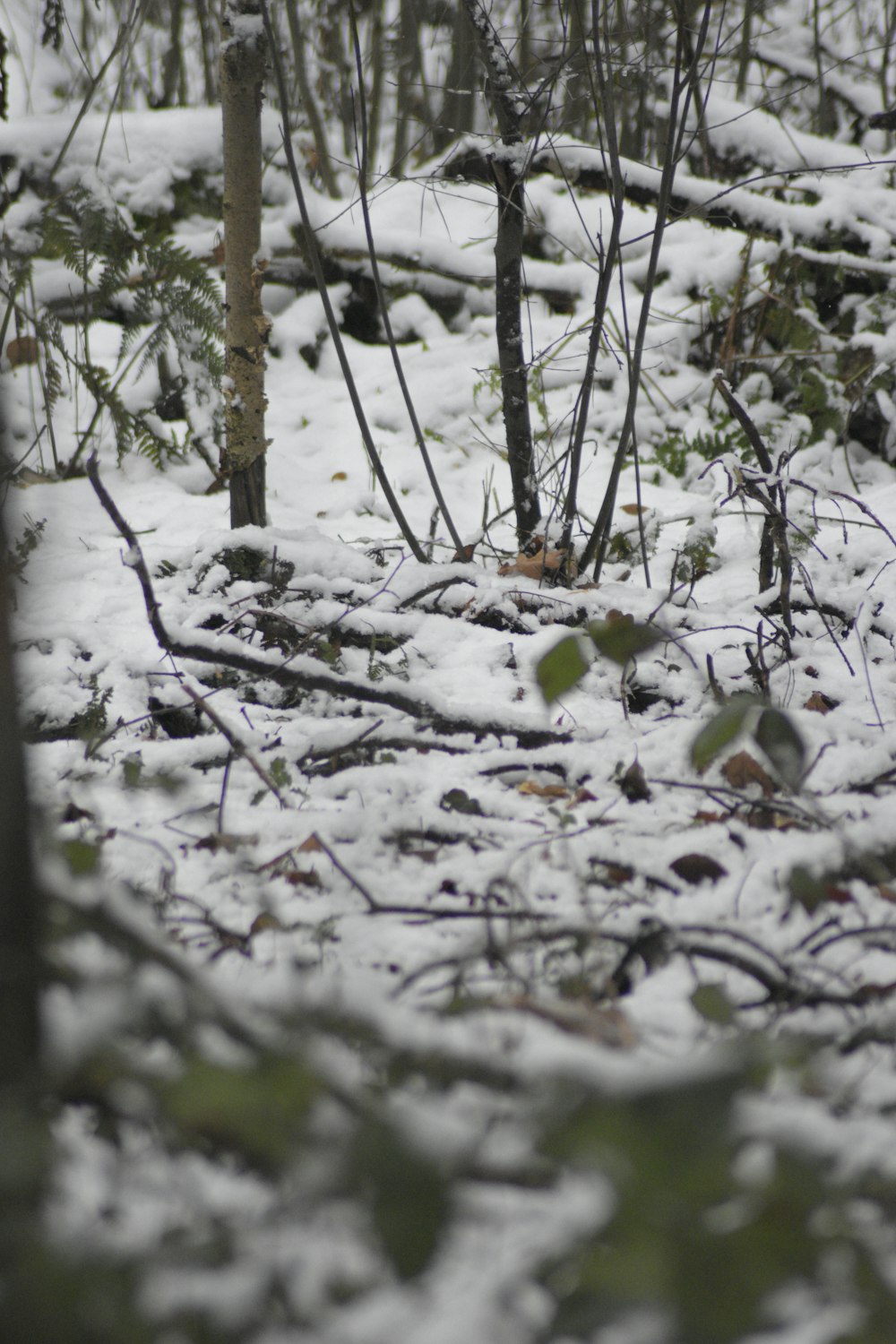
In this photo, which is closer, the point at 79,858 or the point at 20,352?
the point at 79,858

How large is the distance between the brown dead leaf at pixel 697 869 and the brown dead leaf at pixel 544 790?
0.30 metres

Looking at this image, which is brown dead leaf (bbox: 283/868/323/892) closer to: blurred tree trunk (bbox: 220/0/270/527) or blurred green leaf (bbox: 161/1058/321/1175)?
blurred green leaf (bbox: 161/1058/321/1175)

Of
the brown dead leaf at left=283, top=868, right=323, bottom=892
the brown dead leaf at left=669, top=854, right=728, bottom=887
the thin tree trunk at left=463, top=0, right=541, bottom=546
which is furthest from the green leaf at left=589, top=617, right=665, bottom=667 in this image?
the thin tree trunk at left=463, top=0, right=541, bottom=546

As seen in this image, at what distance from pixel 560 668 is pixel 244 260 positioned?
2.09m

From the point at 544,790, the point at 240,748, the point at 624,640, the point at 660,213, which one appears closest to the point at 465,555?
the point at 660,213

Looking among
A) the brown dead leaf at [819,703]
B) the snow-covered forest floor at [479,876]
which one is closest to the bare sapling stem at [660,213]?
the snow-covered forest floor at [479,876]

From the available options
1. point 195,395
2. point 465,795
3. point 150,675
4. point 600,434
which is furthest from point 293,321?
point 465,795

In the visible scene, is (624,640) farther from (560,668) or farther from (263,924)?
(263,924)

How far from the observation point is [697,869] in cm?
131

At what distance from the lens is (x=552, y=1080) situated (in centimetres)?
53

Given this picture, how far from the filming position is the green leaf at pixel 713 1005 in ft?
3.01

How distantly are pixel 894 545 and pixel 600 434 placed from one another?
5.75 feet

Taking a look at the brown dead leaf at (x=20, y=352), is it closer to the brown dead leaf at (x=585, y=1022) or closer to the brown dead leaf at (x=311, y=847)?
the brown dead leaf at (x=311, y=847)

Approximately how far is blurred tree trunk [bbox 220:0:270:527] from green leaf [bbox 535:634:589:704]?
6.40 feet
